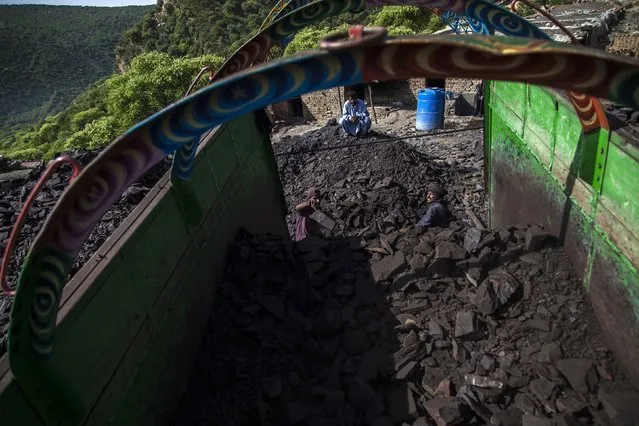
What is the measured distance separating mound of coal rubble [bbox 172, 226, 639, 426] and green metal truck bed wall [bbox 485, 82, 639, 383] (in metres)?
0.21

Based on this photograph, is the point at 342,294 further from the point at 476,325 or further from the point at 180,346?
the point at 180,346

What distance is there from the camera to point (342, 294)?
13.4ft

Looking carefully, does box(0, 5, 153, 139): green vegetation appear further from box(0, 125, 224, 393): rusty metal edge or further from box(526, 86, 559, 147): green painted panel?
box(526, 86, 559, 147): green painted panel

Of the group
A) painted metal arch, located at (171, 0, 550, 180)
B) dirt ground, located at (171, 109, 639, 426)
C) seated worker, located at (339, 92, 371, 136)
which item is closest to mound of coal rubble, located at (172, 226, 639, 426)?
dirt ground, located at (171, 109, 639, 426)

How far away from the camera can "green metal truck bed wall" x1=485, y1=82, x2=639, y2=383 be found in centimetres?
286

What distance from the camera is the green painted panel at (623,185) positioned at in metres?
2.72

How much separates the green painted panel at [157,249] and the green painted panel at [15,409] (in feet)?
3.10

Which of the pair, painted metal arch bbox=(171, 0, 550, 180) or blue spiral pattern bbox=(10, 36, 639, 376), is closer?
blue spiral pattern bbox=(10, 36, 639, 376)

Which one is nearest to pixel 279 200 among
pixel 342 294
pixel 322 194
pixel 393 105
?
pixel 322 194

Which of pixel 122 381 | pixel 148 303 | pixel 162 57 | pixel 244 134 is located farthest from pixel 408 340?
pixel 162 57

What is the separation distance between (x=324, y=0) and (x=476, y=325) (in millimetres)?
3541

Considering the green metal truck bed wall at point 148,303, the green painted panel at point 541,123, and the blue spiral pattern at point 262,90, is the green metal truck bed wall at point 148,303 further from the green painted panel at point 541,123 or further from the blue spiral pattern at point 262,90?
the green painted panel at point 541,123

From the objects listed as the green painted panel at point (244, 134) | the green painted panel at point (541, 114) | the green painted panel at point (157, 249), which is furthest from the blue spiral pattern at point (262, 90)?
the green painted panel at point (244, 134)

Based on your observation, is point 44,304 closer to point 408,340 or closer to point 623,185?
point 408,340
